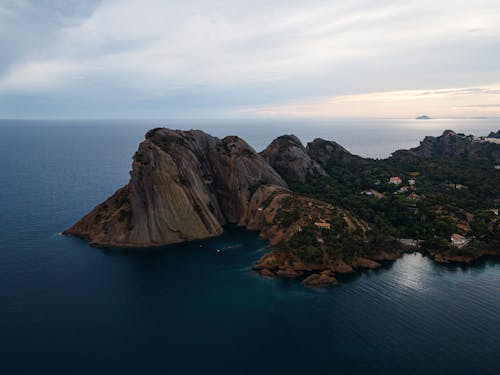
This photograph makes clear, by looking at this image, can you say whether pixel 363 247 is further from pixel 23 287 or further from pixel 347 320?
pixel 23 287

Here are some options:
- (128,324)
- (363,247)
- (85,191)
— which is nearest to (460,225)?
(363,247)

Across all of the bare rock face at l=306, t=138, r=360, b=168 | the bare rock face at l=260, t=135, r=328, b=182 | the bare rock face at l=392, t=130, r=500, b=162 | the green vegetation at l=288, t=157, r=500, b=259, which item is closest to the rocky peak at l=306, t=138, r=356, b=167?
the bare rock face at l=306, t=138, r=360, b=168

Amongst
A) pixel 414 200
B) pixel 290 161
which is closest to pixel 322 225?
pixel 414 200

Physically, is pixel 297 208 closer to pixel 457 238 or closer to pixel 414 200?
pixel 414 200

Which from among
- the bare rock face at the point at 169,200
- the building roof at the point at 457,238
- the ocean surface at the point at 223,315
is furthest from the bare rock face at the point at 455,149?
the ocean surface at the point at 223,315

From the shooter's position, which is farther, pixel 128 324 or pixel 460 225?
pixel 460 225

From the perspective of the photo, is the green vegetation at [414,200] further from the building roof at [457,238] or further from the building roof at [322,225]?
the building roof at [322,225]
